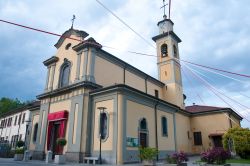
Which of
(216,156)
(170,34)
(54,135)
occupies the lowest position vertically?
(216,156)

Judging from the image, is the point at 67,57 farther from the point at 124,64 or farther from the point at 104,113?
the point at 104,113

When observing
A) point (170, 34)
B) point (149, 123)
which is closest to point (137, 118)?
point (149, 123)

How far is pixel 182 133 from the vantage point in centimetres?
2667

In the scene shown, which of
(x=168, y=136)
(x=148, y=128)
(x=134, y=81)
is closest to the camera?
(x=148, y=128)

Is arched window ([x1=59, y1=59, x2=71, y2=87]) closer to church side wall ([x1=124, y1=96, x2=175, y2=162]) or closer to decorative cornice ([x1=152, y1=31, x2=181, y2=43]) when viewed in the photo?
church side wall ([x1=124, y1=96, x2=175, y2=162])

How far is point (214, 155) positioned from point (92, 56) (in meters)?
13.2

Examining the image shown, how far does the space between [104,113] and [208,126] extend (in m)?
17.2

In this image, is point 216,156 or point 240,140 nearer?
point 216,156

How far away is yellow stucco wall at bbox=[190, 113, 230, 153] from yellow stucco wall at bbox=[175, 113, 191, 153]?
56.8 inches

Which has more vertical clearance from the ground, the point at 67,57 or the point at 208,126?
the point at 67,57

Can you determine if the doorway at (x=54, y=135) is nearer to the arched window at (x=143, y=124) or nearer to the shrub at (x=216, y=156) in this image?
the arched window at (x=143, y=124)

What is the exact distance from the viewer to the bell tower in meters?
30.2

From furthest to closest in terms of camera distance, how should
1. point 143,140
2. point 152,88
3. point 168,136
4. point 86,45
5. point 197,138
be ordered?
point 197,138 → point 152,88 → point 168,136 → point 86,45 → point 143,140

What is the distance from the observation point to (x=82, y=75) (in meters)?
20.1
